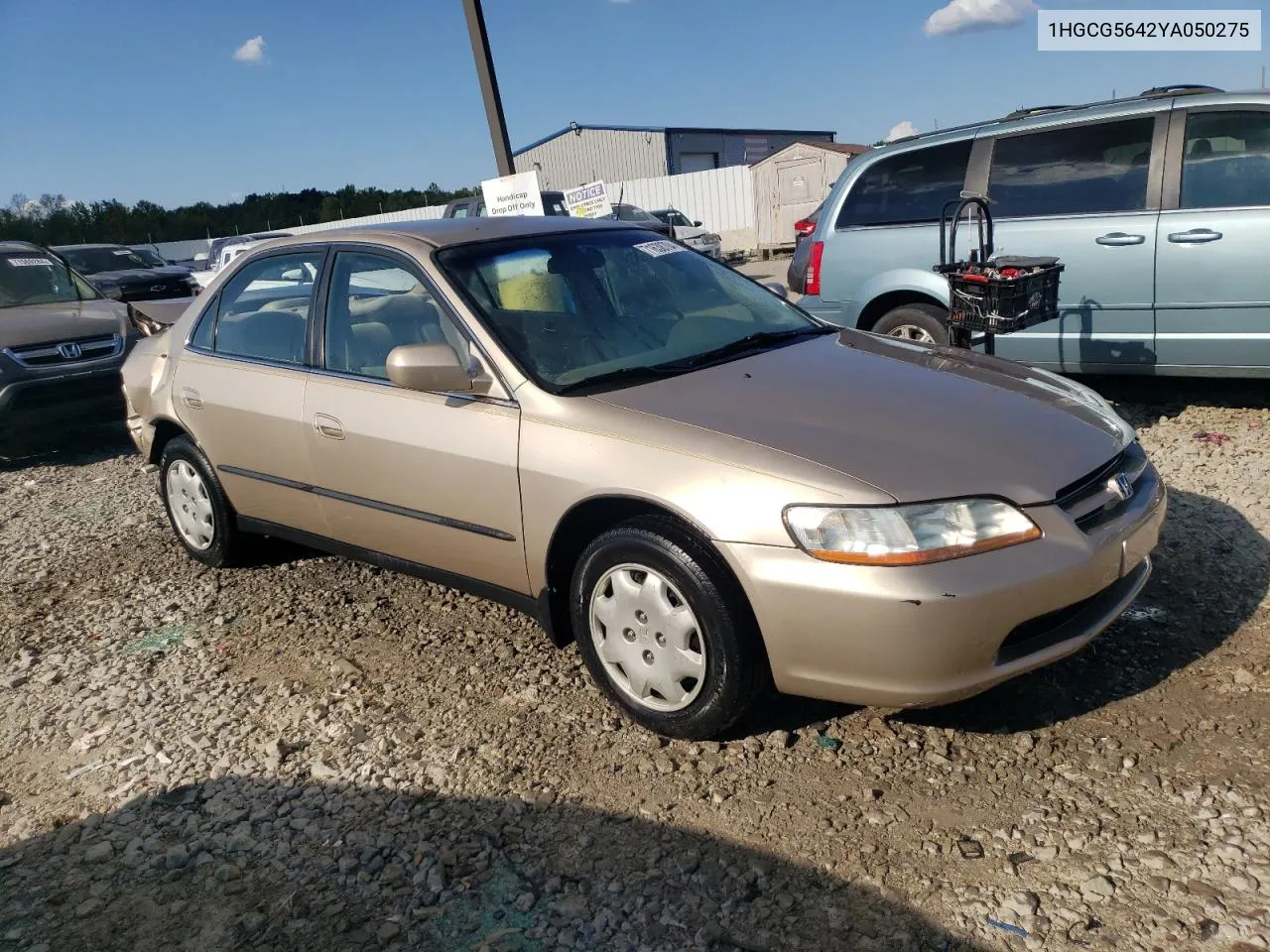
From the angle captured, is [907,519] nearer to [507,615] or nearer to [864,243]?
[507,615]

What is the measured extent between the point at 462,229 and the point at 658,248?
83 cm

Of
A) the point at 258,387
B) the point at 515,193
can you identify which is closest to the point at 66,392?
the point at 515,193

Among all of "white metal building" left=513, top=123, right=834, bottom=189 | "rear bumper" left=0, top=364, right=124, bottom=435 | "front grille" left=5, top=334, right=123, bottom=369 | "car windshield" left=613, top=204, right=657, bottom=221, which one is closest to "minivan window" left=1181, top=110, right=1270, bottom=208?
"rear bumper" left=0, top=364, right=124, bottom=435

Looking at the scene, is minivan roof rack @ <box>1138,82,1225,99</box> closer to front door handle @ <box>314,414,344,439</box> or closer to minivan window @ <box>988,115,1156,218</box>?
minivan window @ <box>988,115,1156,218</box>

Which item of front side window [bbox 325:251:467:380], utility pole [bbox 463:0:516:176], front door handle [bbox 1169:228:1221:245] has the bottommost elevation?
front door handle [bbox 1169:228:1221:245]

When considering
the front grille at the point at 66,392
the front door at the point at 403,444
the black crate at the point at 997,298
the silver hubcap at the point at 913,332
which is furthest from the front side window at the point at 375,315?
the front grille at the point at 66,392

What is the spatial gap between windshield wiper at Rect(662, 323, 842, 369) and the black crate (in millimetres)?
1360

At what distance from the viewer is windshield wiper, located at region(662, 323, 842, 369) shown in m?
3.50

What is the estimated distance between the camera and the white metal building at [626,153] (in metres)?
39.8

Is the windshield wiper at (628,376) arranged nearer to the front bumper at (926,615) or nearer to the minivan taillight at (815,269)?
the front bumper at (926,615)

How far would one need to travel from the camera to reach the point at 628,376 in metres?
3.35

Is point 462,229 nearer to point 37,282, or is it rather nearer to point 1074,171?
point 1074,171

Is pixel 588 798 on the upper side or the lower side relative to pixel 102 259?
lower

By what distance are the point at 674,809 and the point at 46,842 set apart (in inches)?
73.2
